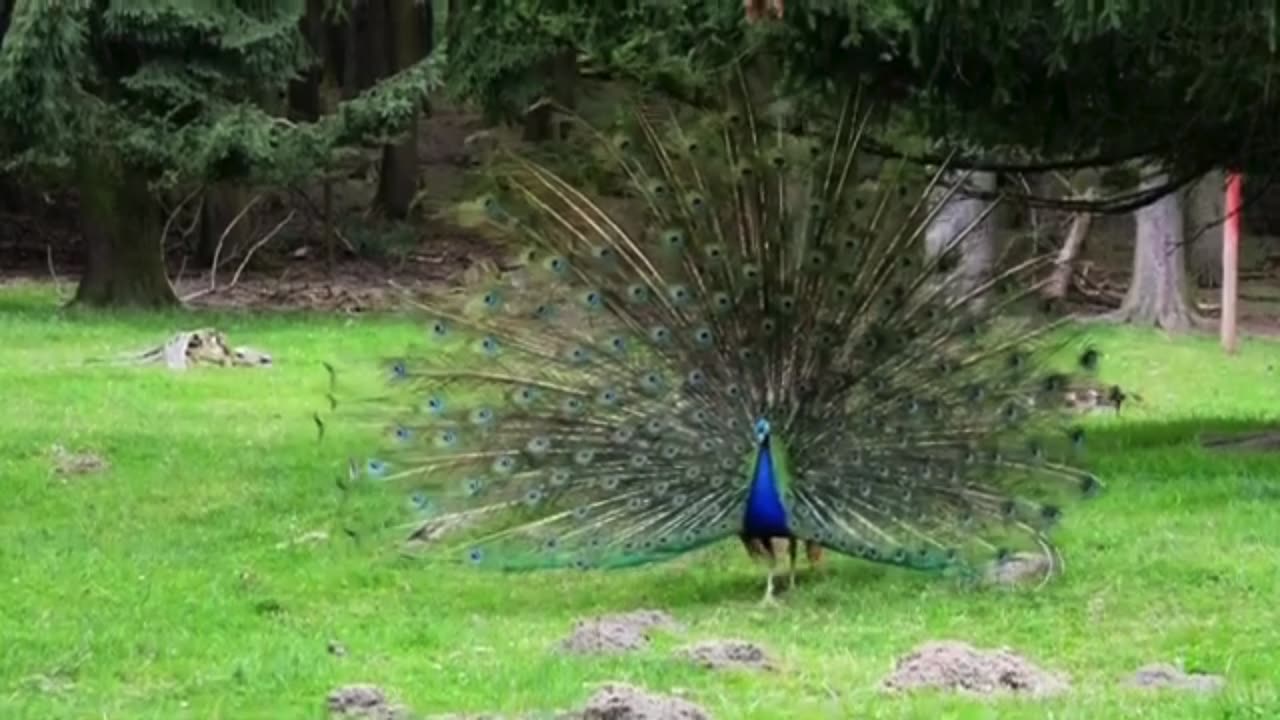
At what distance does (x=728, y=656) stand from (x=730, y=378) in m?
1.99

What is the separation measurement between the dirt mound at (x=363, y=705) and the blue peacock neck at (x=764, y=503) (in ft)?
7.71

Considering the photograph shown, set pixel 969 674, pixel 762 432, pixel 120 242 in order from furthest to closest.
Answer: pixel 120 242
pixel 762 432
pixel 969 674

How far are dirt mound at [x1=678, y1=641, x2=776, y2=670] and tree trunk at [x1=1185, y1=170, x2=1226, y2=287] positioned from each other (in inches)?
667

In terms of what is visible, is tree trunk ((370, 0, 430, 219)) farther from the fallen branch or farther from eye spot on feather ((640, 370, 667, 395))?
eye spot on feather ((640, 370, 667, 395))

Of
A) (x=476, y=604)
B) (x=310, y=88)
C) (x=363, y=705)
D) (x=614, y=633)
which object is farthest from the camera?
(x=310, y=88)

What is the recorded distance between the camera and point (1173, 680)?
309 inches

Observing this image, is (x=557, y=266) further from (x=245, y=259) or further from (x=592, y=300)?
(x=245, y=259)

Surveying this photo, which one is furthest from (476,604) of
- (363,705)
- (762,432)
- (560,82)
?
(560,82)

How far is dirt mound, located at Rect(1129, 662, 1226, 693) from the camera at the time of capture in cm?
775

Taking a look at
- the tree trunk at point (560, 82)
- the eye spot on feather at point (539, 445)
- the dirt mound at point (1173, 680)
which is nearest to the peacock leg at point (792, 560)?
the eye spot on feather at point (539, 445)

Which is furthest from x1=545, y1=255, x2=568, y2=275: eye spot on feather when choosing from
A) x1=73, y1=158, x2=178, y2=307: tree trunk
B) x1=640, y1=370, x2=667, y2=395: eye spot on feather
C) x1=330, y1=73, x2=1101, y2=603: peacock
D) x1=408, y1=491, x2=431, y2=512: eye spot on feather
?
x1=73, y1=158, x2=178, y2=307: tree trunk

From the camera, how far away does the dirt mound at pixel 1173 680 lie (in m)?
7.75

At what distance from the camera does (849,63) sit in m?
13.6

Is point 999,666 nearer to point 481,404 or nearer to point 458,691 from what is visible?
point 458,691
